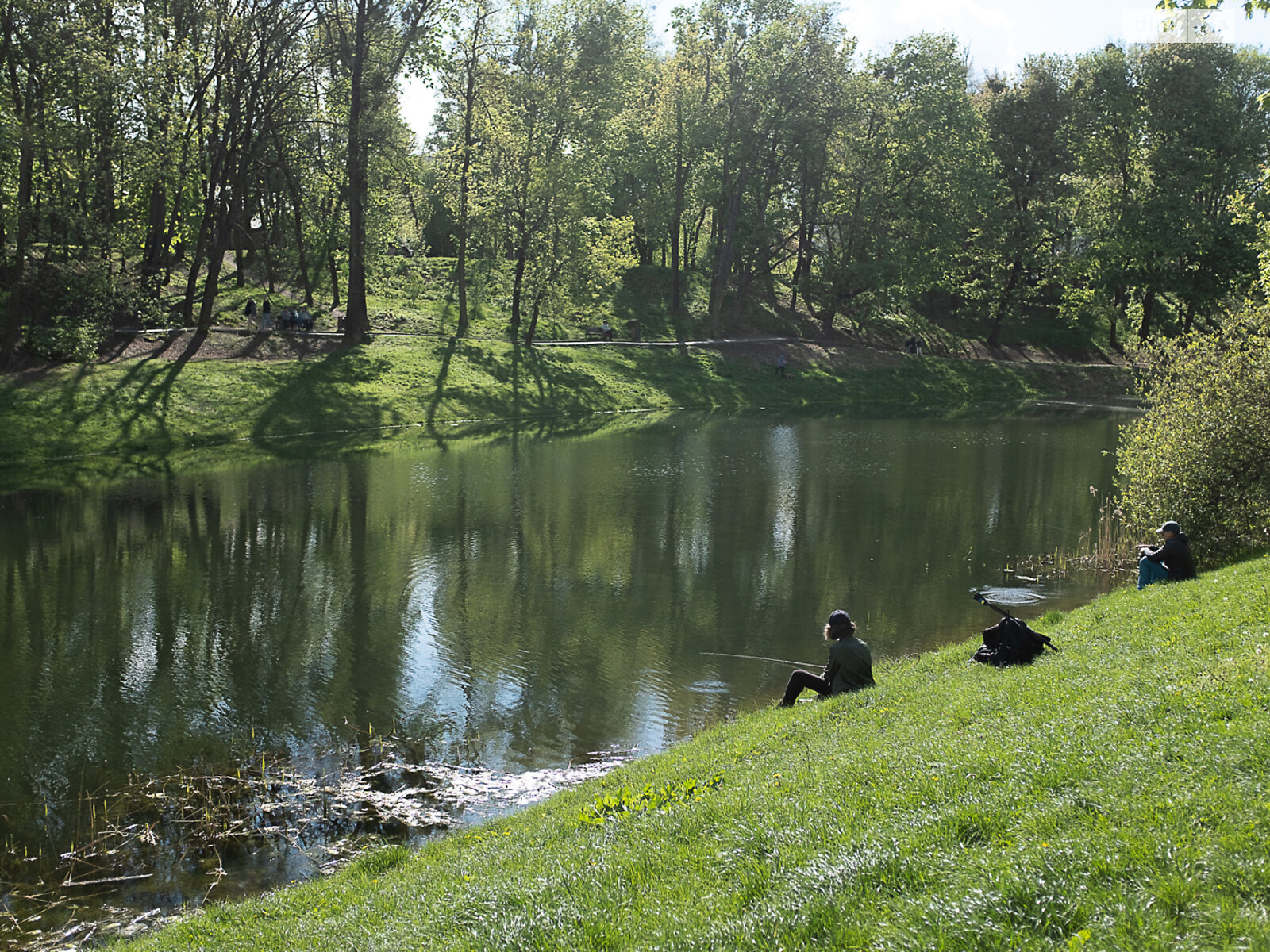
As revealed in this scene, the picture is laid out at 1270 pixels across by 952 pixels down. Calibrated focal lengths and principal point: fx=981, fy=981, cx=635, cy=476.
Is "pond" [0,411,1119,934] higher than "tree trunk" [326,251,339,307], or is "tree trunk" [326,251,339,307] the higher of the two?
"tree trunk" [326,251,339,307]

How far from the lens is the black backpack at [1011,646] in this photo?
12.7 m

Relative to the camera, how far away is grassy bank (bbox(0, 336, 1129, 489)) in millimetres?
36719

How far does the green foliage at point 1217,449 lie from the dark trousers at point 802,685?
34.8 feet

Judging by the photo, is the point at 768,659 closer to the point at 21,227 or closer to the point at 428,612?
the point at 428,612

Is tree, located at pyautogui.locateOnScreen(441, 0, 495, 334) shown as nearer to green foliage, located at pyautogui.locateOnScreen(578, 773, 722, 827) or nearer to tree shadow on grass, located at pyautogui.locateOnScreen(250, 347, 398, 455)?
tree shadow on grass, located at pyautogui.locateOnScreen(250, 347, 398, 455)

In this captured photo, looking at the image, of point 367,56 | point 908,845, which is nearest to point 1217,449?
point 908,845

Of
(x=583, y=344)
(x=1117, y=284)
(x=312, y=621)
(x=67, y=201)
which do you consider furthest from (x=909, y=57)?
(x=312, y=621)

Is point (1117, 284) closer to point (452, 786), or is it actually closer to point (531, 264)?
point (531, 264)

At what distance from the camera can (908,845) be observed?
6699 millimetres

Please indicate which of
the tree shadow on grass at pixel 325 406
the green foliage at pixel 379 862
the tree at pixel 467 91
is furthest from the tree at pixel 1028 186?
the green foliage at pixel 379 862

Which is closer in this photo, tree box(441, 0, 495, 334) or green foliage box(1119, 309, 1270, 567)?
green foliage box(1119, 309, 1270, 567)

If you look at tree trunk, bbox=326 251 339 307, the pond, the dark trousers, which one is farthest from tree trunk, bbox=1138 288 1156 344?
the dark trousers

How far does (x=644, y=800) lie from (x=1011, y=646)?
5.87 m

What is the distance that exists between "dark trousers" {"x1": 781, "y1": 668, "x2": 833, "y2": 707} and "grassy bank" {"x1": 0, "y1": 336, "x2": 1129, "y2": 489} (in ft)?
91.8
